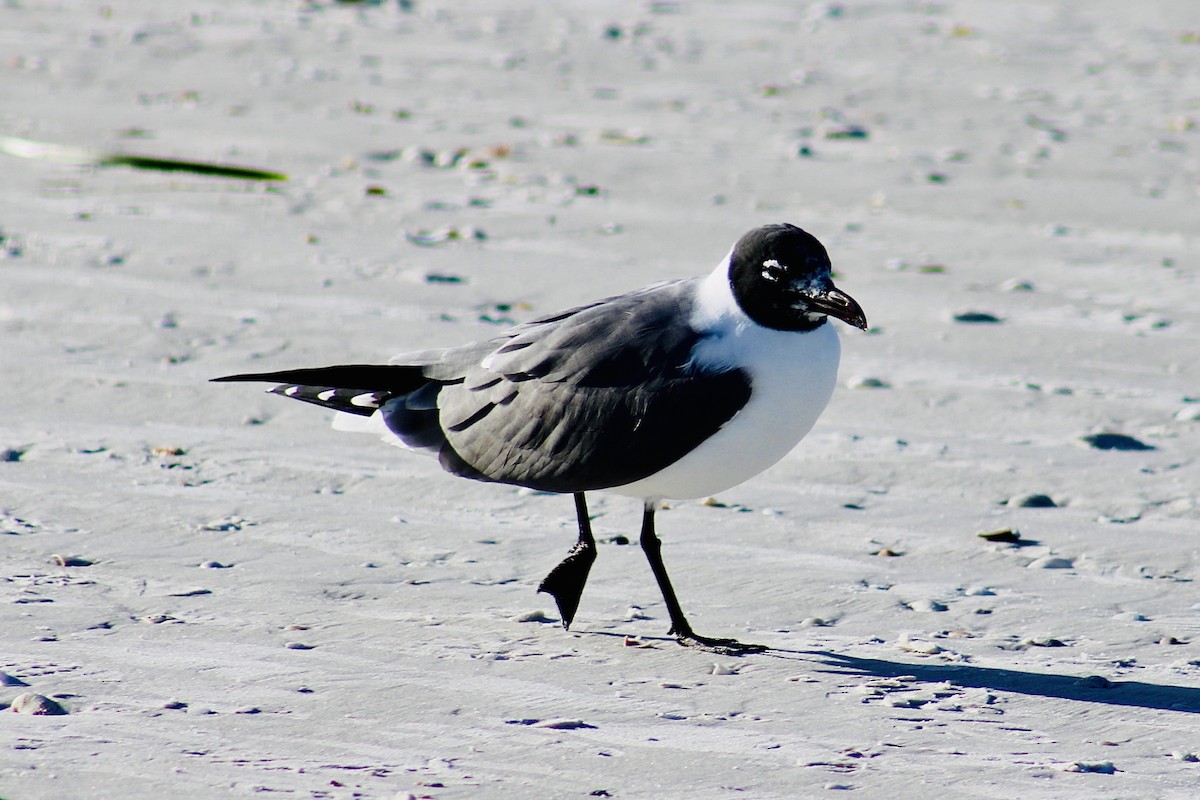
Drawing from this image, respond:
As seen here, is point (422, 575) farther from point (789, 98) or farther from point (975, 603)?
point (789, 98)

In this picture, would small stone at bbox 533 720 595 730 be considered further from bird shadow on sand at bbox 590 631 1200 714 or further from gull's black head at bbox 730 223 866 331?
gull's black head at bbox 730 223 866 331

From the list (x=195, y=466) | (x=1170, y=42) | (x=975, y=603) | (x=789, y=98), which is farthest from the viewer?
(x=1170, y=42)

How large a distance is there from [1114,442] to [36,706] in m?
3.59

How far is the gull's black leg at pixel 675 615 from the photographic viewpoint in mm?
4172

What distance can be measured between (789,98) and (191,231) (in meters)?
4.11

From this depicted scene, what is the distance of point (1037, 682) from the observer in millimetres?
3949

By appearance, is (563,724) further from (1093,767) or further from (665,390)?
(1093,767)

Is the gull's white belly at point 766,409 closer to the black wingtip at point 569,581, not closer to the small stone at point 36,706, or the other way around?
the black wingtip at point 569,581

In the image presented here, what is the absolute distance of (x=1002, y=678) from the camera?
13.1 ft

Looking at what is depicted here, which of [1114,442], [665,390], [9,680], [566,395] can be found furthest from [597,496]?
[9,680]

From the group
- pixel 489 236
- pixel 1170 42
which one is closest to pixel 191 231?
pixel 489 236

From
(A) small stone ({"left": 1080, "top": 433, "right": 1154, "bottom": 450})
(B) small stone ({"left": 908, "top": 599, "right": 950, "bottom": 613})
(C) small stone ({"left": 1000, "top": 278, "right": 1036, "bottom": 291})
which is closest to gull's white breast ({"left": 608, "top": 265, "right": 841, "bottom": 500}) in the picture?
(B) small stone ({"left": 908, "top": 599, "right": 950, "bottom": 613})

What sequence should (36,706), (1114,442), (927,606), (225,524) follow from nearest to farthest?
(36,706) → (927,606) → (225,524) → (1114,442)

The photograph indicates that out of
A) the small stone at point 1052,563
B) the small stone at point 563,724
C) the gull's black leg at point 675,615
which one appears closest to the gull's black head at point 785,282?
the gull's black leg at point 675,615
